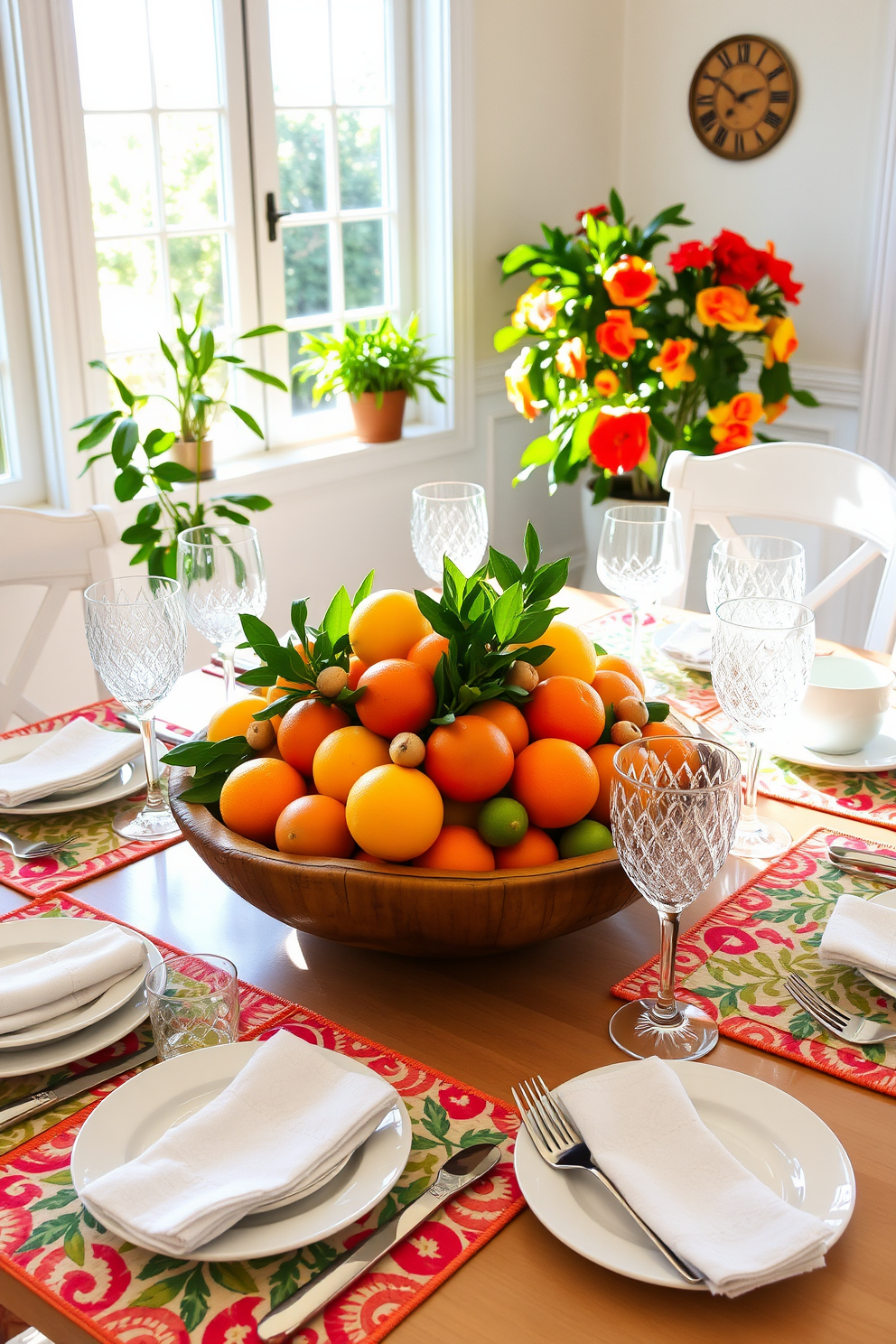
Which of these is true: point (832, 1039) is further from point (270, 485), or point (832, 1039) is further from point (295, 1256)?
point (270, 485)

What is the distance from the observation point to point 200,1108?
0.78m

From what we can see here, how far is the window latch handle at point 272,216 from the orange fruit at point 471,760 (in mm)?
2357

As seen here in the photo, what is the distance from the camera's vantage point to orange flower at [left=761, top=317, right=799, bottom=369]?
2969mm

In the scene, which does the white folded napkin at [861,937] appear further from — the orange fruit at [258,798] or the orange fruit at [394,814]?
the orange fruit at [258,798]

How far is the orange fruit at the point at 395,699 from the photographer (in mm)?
946

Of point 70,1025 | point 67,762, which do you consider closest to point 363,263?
point 67,762

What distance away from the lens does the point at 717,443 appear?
2982 millimetres

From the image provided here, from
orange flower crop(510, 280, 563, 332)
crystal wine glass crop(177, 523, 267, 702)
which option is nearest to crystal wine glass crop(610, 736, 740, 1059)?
crystal wine glass crop(177, 523, 267, 702)

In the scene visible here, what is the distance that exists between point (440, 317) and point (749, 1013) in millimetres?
2770

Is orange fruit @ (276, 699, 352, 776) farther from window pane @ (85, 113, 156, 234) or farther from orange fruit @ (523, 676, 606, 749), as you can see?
window pane @ (85, 113, 156, 234)

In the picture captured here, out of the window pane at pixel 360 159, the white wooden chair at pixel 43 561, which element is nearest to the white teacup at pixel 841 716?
the white wooden chair at pixel 43 561

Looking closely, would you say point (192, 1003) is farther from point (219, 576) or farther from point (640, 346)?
point (640, 346)

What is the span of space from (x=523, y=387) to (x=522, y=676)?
209 cm

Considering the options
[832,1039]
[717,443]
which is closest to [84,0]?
[717,443]
